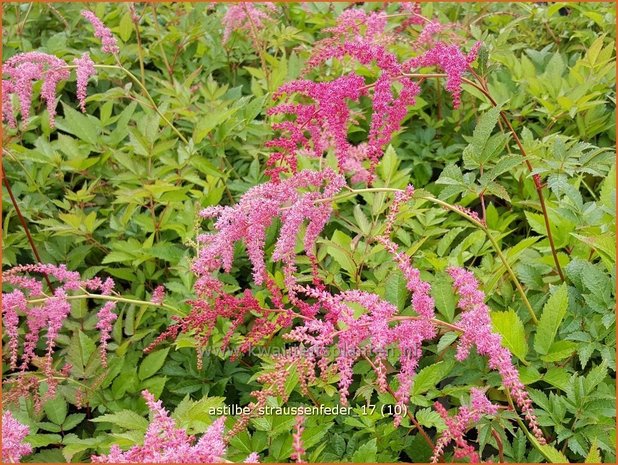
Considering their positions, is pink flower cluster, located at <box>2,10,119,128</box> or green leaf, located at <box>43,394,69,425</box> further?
pink flower cluster, located at <box>2,10,119,128</box>

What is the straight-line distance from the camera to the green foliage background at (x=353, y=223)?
5.92 feet

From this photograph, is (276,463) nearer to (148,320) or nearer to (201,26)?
(148,320)

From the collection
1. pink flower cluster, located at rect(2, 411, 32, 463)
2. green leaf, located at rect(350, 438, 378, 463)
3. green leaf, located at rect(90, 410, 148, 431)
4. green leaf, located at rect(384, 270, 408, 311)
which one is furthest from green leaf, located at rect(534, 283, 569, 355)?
pink flower cluster, located at rect(2, 411, 32, 463)

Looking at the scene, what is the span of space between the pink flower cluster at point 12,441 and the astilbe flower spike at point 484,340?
109cm

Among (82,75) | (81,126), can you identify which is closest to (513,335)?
(82,75)

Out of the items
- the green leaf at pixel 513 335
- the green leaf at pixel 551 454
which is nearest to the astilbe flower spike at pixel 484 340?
the green leaf at pixel 551 454

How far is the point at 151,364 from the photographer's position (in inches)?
84.7

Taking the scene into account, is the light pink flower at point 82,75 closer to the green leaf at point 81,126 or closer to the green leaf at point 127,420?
the green leaf at point 81,126

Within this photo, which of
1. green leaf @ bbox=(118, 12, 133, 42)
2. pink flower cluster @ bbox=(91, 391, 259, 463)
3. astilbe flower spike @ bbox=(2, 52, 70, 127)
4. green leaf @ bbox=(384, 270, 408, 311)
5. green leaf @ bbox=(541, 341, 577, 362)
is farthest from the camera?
green leaf @ bbox=(118, 12, 133, 42)

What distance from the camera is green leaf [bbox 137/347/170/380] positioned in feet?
7.01

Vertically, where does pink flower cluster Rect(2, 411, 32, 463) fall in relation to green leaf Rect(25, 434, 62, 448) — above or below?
above

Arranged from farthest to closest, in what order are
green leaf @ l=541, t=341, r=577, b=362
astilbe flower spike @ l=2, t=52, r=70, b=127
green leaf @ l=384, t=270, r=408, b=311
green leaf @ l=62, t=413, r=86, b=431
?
1. astilbe flower spike @ l=2, t=52, r=70, b=127
2. green leaf @ l=62, t=413, r=86, b=431
3. green leaf @ l=384, t=270, r=408, b=311
4. green leaf @ l=541, t=341, r=577, b=362

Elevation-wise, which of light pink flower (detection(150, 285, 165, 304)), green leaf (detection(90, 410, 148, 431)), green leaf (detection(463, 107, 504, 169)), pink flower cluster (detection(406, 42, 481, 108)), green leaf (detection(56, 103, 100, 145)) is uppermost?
pink flower cluster (detection(406, 42, 481, 108))

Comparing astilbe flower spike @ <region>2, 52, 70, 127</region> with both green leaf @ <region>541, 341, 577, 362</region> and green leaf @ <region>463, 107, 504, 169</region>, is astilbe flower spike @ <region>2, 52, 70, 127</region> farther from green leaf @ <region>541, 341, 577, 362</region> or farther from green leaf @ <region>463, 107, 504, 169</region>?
green leaf @ <region>541, 341, 577, 362</region>
